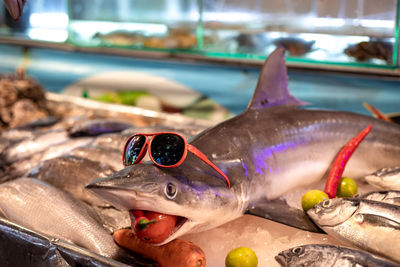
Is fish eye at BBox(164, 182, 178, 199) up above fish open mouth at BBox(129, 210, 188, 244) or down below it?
above

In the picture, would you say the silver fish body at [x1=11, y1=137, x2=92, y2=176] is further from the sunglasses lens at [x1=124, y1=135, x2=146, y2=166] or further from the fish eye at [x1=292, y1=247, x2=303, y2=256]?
the fish eye at [x1=292, y1=247, x2=303, y2=256]

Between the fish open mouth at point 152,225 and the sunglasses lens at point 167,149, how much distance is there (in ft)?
0.55

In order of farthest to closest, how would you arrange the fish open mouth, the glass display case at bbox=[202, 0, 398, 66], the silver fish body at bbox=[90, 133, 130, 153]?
the glass display case at bbox=[202, 0, 398, 66] < the silver fish body at bbox=[90, 133, 130, 153] < the fish open mouth

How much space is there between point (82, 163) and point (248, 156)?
848 millimetres

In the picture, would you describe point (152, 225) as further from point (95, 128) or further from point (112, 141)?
point (95, 128)

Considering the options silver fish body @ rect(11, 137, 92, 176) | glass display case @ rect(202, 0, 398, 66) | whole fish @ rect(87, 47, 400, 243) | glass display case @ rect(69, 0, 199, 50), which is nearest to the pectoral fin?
whole fish @ rect(87, 47, 400, 243)

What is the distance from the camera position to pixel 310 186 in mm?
2002

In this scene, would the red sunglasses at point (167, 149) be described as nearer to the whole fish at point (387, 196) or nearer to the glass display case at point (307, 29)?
the whole fish at point (387, 196)

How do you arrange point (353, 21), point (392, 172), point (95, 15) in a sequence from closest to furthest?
point (392, 172), point (353, 21), point (95, 15)

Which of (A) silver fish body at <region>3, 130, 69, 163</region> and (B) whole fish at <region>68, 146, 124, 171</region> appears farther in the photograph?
(A) silver fish body at <region>3, 130, 69, 163</region>

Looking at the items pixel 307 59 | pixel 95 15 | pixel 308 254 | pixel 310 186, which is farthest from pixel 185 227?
pixel 95 15

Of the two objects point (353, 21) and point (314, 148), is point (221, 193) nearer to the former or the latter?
point (314, 148)

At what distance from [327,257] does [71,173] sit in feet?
4.17

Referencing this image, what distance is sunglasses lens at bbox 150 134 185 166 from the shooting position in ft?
4.78
